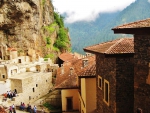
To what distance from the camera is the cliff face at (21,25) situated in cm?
5150

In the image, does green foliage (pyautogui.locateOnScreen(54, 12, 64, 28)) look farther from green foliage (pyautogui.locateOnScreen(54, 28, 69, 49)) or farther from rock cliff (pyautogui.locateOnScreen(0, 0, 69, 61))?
rock cliff (pyautogui.locateOnScreen(0, 0, 69, 61))

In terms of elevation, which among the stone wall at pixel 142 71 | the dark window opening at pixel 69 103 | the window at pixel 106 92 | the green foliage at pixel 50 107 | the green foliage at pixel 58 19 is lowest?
the green foliage at pixel 50 107

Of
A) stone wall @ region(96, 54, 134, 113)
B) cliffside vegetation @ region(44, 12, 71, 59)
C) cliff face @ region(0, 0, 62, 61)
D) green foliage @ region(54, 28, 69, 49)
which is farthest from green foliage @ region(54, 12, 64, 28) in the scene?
stone wall @ region(96, 54, 134, 113)

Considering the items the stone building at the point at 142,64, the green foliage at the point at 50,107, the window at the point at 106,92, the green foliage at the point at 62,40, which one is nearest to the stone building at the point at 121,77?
the window at the point at 106,92

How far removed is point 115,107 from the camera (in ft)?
35.1

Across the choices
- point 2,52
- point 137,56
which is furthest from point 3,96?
point 137,56

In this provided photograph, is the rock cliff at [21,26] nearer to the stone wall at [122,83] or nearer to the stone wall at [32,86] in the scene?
the stone wall at [32,86]

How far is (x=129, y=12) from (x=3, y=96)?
5655 inches

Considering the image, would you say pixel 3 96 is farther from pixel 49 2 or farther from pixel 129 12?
pixel 129 12

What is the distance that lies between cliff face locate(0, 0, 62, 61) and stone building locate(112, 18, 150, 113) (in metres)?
47.0

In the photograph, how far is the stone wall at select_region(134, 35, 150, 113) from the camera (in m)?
8.15

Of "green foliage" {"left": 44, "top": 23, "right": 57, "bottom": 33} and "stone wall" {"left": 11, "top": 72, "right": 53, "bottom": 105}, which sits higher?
"green foliage" {"left": 44, "top": 23, "right": 57, "bottom": 33}

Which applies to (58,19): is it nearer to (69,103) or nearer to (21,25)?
(21,25)

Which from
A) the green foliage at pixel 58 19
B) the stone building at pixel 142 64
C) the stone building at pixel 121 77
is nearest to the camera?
the stone building at pixel 142 64
